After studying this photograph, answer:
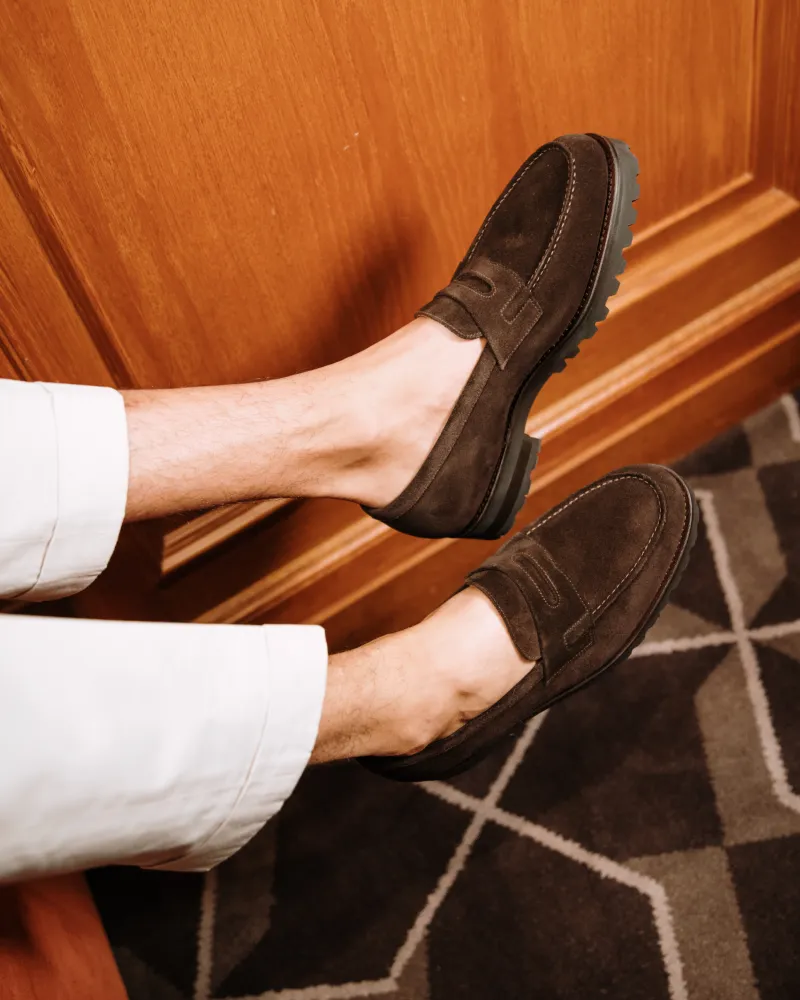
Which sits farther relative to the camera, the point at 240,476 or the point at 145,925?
the point at 145,925

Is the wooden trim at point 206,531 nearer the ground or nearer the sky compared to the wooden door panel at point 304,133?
nearer the ground

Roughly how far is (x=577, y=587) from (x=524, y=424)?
0.53ft

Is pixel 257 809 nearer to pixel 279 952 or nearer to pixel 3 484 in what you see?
pixel 3 484

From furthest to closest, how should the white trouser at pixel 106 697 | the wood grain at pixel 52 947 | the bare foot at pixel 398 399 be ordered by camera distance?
1. the bare foot at pixel 398 399
2. the wood grain at pixel 52 947
3. the white trouser at pixel 106 697

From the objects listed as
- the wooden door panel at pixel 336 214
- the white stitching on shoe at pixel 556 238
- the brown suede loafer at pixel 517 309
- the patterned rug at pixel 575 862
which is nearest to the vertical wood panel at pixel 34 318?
the wooden door panel at pixel 336 214

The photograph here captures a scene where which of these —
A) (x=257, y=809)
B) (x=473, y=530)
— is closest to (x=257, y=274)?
(x=473, y=530)

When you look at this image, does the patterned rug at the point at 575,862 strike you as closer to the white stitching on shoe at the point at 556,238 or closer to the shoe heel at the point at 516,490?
the shoe heel at the point at 516,490

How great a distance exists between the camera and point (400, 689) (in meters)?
0.65

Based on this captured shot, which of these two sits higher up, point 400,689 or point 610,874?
point 400,689

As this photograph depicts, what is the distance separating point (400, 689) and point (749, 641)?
1.54ft

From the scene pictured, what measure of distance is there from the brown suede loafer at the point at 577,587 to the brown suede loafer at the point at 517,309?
8cm

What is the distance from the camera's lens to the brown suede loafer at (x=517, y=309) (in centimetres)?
74

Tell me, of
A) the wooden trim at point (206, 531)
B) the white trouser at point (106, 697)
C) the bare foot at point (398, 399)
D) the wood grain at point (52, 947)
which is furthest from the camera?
the wooden trim at point (206, 531)

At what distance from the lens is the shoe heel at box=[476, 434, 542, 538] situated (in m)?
0.77
